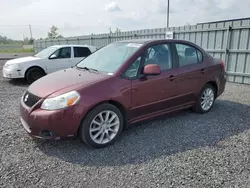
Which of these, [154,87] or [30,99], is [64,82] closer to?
[30,99]

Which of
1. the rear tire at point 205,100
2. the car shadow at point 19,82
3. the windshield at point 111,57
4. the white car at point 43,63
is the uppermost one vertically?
the windshield at point 111,57

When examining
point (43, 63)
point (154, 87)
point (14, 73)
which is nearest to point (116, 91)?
point (154, 87)

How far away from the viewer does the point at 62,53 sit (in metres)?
8.32

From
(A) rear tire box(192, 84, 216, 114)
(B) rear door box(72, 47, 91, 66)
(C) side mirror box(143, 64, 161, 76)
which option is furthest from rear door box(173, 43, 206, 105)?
(B) rear door box(72, 47, 91, 66)

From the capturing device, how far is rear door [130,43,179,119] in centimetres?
334

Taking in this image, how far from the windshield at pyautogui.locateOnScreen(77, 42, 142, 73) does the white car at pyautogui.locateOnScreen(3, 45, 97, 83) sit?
4512 millimetres

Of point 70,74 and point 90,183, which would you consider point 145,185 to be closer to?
point 90,183

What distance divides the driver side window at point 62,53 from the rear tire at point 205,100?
587 centimetres

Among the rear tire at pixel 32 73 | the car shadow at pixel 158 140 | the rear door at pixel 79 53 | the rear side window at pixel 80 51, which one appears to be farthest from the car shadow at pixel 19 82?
the car shadow at pixel 158 140

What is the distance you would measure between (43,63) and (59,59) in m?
0.64

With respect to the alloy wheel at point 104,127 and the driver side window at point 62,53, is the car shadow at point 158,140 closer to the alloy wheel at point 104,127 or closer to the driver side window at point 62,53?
the alloy wheel at point 104,127

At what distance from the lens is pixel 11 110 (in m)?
4.77

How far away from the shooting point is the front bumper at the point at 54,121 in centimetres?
272

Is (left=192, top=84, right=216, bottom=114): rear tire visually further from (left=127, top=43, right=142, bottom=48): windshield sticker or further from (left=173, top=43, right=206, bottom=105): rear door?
(left=127, top=43, right=142, bottom=48): windshield sticker
